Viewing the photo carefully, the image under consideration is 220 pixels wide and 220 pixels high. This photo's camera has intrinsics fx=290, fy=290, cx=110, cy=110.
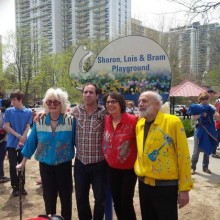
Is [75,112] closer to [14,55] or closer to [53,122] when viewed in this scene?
[53,122]

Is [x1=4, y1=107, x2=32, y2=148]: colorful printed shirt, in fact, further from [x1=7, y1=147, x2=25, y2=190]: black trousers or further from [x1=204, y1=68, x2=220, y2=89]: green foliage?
[x1=204, y1=68, x2=220, y2=89]: green foliage

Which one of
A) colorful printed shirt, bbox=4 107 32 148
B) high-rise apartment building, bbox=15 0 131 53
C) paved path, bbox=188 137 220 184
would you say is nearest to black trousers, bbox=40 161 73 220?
colorful printed shirt, bbox=4 107 32 148

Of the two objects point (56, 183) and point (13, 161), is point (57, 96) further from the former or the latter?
point (13, 161)

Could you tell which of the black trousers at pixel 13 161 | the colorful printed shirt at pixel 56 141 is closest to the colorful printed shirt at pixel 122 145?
the colorful printed shirt at pixel 56 141

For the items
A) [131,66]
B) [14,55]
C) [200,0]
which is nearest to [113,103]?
[131,66]

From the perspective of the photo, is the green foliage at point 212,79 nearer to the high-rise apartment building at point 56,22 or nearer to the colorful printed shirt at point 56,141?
the colorful printed shirt at point 56,141

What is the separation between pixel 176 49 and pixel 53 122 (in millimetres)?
23699

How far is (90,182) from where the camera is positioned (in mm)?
3244

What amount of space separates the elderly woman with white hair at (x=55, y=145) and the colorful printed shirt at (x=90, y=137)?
0.15m

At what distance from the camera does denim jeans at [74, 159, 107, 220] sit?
3.12 metres

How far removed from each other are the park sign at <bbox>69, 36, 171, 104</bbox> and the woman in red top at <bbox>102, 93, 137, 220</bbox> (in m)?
1.03

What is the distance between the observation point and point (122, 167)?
2.94 metres

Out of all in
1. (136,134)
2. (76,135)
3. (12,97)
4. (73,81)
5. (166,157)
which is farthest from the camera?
(12,97)

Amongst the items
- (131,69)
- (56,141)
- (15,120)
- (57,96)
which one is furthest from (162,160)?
(15,120)
